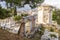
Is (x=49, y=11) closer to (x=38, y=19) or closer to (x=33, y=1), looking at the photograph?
(x=38, y=19)

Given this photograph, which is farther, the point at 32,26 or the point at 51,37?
the point at 32,26

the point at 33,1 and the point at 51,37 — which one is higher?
the point at 33,1

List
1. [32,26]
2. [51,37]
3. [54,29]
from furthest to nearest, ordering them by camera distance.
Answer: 1. [54,29]
2. [32,26]
3. [51,37]

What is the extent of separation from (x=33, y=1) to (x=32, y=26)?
22.5ft

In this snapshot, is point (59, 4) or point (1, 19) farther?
point (59, 4)

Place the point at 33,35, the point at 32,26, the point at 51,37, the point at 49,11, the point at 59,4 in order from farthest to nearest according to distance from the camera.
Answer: the point at 59,4 → the point at 49,11 → the point at 32,26 → the point at 33,35 → the point at 51,37

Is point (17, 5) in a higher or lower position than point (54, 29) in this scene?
higher

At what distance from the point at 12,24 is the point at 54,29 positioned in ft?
8.00

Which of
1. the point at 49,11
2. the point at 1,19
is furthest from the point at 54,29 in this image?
the point at 1,19

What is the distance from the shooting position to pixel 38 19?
1016 centimetres

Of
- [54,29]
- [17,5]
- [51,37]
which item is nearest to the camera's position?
[51,37]

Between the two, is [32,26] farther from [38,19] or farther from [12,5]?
[12,5]

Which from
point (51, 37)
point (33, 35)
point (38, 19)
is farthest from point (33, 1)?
point (51, 37)

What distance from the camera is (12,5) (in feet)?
44.3
